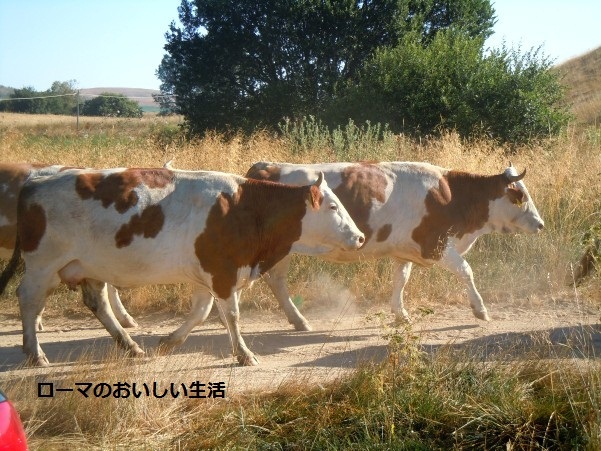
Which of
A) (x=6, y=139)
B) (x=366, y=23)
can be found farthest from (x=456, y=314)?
(x=366, y=23)

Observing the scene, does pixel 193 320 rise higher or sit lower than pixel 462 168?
lower

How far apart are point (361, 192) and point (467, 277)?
1.60 m

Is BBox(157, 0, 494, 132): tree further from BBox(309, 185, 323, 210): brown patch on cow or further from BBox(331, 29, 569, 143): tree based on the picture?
BBox(309, 185, 323, 210): brown patch on cow

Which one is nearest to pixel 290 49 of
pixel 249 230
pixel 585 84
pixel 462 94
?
pixel 462 94

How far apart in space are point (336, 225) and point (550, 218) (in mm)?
5816

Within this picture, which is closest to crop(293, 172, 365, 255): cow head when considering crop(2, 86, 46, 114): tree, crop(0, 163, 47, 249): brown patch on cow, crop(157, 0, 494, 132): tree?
crop(0, 163, 47, 249): brown patch on cow

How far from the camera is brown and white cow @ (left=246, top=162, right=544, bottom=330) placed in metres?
9.33

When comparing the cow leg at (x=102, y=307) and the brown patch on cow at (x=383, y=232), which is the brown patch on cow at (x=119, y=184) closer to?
the cow leg at (x=102, y=307)

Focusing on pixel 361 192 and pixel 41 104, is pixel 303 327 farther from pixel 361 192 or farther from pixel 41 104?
pixel 41 104

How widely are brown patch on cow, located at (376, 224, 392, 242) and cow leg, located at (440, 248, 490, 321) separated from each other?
743mm

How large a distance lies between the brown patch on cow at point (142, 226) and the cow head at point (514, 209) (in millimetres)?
4460

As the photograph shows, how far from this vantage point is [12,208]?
9.38m

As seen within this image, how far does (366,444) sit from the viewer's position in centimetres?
561

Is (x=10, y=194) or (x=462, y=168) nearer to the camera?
(x=10, y=194)
